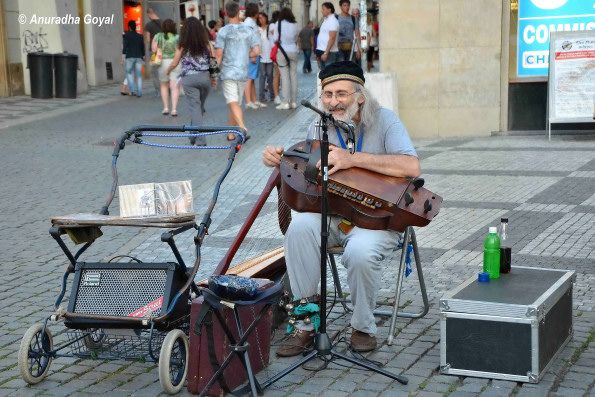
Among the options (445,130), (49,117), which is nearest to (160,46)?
(49,117)

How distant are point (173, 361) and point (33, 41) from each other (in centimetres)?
1825

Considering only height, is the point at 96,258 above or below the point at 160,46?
below

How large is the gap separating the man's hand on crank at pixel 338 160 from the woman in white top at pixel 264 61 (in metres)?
14.2

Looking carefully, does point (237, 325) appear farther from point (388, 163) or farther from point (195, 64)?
point (195, 64)

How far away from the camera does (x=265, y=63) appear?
62.7 feet

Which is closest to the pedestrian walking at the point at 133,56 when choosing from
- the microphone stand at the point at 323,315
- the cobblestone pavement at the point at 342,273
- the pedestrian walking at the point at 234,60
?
the cobblestone pavement at the point at 342,273

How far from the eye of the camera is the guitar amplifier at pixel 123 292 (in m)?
4.57

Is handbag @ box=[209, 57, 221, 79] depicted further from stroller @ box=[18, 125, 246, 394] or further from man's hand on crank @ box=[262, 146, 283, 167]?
stroller @ box=[18, 125, 246, 394]

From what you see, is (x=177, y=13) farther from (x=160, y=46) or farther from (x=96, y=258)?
(x=96, y=258)

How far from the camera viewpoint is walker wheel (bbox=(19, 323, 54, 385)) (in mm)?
4492

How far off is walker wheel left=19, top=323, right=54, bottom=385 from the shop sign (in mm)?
10400

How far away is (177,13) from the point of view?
3234 centimetres

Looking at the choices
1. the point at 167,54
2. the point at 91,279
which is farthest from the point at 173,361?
the point at 167,54

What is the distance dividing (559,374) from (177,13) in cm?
2887
